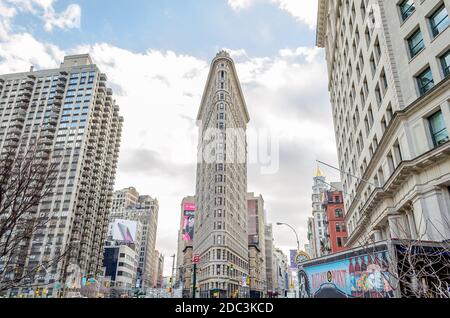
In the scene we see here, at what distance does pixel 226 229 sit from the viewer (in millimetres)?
91938

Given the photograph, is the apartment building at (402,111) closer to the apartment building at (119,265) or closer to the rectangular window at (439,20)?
the rectangular window at (439,20)

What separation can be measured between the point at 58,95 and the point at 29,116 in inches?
512

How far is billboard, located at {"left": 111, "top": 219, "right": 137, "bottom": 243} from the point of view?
130 meters

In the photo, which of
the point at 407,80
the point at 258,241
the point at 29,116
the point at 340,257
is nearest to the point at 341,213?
the point at 407,80

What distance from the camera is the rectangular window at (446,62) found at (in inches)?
796

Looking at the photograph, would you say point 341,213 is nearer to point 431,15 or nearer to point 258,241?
point 431,15

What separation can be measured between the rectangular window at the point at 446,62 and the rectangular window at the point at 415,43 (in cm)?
243

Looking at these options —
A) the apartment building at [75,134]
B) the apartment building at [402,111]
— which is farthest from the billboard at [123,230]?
the apartment building at [402,111]

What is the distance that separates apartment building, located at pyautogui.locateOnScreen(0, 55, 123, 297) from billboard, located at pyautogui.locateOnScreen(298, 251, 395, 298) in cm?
10159

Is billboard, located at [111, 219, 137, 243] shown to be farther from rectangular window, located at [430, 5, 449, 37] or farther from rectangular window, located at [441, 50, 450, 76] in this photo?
rectangular window, located at [441, 50, 450, 76]

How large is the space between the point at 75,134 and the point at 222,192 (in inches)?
2351

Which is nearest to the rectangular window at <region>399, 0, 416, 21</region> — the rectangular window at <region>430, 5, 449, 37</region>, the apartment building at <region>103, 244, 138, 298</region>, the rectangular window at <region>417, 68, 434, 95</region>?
the rectangular window at <region>430, 5, 449, 37</region>

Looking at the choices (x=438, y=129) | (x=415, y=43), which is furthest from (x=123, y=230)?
(x=438, y=129)

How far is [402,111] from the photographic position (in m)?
22.5
